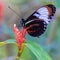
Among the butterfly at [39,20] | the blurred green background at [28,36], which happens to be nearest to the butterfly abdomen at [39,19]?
the butterfly at [39,20]

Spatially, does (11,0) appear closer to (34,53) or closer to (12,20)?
(12,20)

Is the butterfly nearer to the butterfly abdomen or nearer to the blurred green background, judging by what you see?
the butterfly abdomen

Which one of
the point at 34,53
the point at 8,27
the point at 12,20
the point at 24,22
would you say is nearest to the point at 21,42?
the point at 34,53

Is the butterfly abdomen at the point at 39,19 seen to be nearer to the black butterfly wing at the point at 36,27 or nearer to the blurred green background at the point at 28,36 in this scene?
the black butterfly wing at the point at 36,27

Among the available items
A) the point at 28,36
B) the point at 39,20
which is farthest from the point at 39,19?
the point at 28,36

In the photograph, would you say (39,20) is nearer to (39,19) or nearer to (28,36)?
(39,19)

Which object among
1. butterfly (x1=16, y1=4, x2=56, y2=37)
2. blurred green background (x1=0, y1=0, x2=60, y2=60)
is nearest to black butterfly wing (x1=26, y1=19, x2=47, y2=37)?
butterfly (x1=16, y1=4, x2=56, y2=37)

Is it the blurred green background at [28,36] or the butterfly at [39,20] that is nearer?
the butterfly at [39,20]
